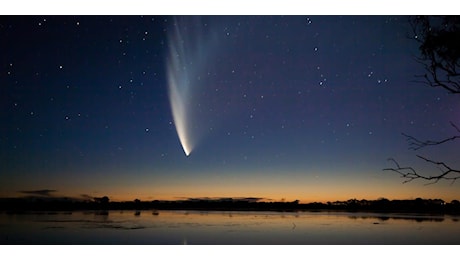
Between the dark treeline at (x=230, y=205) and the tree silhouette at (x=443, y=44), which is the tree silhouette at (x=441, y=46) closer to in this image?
the tree silhouette at (x=443, y=44)

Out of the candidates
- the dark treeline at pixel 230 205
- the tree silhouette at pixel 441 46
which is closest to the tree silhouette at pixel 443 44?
the tree silhouette at pixel 441 46

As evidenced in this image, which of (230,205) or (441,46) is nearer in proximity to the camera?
(441,46)

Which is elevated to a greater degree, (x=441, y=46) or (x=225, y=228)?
(x=441, y=46)

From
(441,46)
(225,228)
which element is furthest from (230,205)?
(441,46)

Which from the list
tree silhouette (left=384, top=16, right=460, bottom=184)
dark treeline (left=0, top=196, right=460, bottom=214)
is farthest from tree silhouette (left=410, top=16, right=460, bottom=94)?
dark treeline (left=0, top=196, right=460, bottom=214)

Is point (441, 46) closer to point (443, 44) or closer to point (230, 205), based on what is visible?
point (443, 44)

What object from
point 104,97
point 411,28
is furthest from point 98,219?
point 411,28
